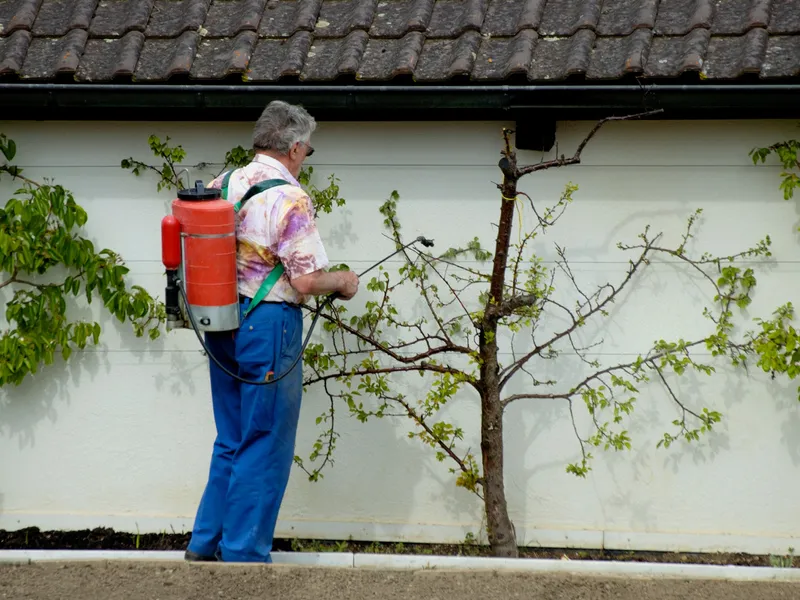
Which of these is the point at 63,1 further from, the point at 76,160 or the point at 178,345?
the point at 178,345

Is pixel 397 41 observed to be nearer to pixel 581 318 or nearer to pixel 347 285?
pixel 347 285

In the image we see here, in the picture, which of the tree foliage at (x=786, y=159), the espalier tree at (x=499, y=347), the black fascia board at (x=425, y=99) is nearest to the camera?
the black fascia board at (x=425, y=99)

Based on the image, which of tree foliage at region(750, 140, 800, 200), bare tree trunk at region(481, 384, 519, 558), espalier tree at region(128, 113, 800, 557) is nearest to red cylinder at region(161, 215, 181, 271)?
espalier tree at region(128, 113, 800, 557)

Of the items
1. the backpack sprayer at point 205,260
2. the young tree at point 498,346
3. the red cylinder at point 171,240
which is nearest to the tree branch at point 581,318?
the young tree at point 498,346

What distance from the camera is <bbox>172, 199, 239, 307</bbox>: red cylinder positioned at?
4.61 metres

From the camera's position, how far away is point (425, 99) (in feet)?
17.5

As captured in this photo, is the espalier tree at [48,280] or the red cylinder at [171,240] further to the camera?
the espalier tree at [48,280]

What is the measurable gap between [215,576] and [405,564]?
76cm

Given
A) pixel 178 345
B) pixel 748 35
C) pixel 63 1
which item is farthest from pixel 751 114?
pixel 63 1

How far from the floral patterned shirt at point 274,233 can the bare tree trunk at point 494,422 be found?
865mm

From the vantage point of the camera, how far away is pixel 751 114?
5.46 metres

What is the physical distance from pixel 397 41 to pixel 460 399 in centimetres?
184

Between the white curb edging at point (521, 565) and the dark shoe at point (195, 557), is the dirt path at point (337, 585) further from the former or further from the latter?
the dark shoe at point (195, 557)

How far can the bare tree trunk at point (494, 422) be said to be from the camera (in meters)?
5.23
